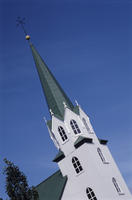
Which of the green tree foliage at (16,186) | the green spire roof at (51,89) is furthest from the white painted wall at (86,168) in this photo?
the green tree foliage at (16,186)

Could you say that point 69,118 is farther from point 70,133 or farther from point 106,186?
point 106,186

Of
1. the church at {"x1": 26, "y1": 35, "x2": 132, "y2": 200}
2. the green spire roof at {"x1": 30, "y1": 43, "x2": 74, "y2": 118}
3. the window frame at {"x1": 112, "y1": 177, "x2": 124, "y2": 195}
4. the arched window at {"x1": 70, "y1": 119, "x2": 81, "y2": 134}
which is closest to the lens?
the church at {"x1": 26, "y1": 35, "x2": 132, "y2": 200}

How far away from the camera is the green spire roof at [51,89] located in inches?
1773

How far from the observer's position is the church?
39.2 metres

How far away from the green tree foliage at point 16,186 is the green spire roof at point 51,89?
15632 mm

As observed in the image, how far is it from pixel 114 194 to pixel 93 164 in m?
4.20

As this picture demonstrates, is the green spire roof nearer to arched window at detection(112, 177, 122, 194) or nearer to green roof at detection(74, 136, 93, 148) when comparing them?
green roof at detection(74, 136, 93, 148)

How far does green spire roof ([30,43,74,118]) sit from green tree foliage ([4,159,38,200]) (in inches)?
615

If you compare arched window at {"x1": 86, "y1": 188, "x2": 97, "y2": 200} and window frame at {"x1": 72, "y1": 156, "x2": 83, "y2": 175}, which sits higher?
window frame at {"x1": 72, "y1": 156, "x2": 83, "y2": 175}

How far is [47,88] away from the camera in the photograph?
47.3m

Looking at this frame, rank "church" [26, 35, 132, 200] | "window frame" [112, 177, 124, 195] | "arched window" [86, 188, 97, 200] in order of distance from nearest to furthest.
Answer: "arched window" [86, 188, 97, 200] < "church" [26, 35, 132, 200] < "window frame" [112, 177, 124, 195]

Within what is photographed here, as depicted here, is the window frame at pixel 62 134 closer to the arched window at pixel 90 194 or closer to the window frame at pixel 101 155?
the window frame at pixel 101 155

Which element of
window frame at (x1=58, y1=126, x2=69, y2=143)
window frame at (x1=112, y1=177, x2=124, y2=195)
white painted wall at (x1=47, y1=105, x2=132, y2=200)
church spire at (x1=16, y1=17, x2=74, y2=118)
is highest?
church spire at (x1=16, y1=17, x2=74, y2=118)

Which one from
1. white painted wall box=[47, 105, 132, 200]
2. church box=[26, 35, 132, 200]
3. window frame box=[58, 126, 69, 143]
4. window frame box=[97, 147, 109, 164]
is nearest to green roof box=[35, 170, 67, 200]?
church box=[26, 35, 132, 200]
